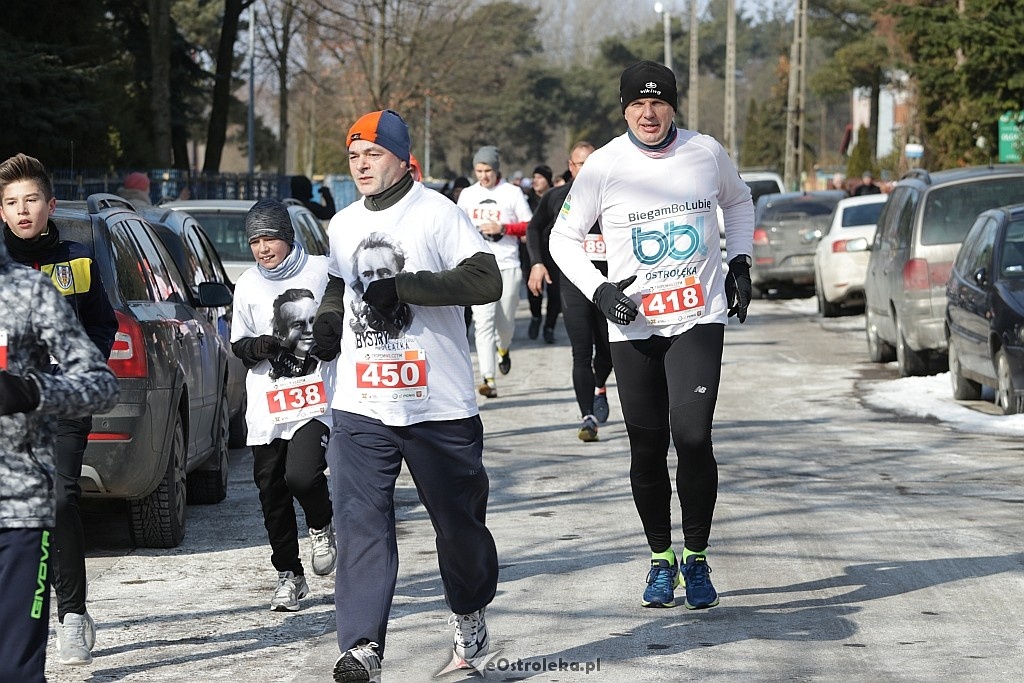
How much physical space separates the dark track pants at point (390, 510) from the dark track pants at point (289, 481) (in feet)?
4.73

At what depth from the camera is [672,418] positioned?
6.44 metres

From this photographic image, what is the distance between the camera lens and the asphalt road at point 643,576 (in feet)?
19.4

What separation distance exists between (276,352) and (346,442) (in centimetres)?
166

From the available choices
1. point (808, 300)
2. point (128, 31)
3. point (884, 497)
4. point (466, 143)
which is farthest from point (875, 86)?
point (884, 497)

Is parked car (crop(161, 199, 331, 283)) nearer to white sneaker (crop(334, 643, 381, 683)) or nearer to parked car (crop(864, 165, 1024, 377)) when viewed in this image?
parked car (crop(864, 165, 1024, 377))

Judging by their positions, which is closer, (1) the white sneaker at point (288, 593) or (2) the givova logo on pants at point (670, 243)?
(2) the givova logo on pants at point (670, 243)

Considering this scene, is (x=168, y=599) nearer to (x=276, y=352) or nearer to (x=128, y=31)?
(x=276, y=352)

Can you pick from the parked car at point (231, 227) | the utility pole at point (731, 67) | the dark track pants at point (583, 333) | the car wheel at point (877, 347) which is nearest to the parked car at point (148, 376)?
the dark track pants at point (583, 333)

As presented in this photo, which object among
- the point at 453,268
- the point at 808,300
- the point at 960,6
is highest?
the point at 960,6

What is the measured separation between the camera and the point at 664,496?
664 cm

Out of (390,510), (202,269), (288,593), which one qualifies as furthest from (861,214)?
(390,510)

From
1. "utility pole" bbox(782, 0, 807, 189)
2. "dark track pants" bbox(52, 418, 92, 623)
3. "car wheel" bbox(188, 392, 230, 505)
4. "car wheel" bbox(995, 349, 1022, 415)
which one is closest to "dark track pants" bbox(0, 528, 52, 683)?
"dark track pants" bbox(52, 418, 92, 623)

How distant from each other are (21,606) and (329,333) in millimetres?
1610

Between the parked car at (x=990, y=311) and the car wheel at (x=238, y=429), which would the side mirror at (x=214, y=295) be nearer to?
the car wheel at (x=238, y=429)
